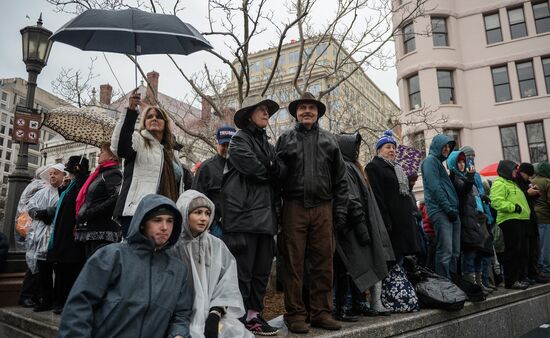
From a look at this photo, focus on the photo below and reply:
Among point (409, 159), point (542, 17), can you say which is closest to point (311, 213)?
point (409, 159)

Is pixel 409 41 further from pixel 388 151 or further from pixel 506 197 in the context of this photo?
pixel 388 151

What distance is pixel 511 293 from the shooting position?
5.95 m

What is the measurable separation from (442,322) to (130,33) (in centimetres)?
503

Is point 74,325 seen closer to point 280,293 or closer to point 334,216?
point 334,216

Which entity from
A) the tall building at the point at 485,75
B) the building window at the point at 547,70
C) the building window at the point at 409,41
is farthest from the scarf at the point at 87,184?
the building window at the point at 547,70

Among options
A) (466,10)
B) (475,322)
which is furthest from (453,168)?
(466,10)

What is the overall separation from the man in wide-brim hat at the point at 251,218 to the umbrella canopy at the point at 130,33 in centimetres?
144

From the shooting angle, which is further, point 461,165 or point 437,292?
point 461,165

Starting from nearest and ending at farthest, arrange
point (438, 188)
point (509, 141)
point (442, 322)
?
point (442, 322), point (438, 188), point (509, 141)

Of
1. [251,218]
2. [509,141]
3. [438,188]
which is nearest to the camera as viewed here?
[251,218]

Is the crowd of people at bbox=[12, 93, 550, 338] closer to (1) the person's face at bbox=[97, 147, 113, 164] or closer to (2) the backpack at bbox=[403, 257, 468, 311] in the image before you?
(1) the person's face at bbox=[97, 147, 113, 164]

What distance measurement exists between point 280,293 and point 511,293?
409cm

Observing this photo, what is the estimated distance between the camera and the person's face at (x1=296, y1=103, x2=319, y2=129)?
3904 millimetres

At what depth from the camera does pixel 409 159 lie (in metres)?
6.89
